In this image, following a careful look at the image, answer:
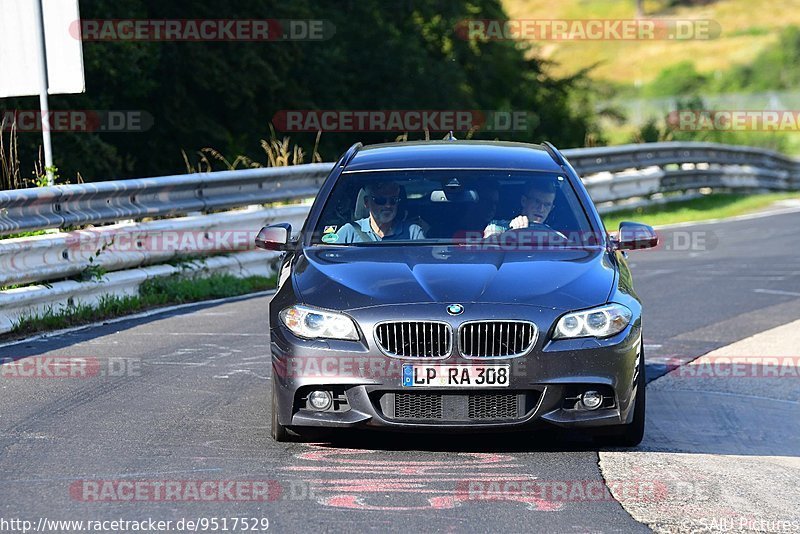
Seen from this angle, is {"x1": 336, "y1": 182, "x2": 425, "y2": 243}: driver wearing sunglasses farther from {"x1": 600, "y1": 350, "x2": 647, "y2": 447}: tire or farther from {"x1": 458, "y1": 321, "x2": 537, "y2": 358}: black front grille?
{"x1": 600, "y1": 350, "x2": 647, "y2": 447}: tire

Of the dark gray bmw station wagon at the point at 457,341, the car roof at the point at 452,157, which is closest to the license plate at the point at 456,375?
the dark gray bmw station wagon at the point at 457,341

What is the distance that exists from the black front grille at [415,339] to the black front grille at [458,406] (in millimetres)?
201

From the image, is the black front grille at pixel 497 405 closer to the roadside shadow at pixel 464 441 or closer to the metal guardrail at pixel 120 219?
the roadside shadow at pixel 464 441

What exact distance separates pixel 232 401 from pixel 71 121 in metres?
17.9

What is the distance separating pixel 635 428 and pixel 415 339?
1.27 metres

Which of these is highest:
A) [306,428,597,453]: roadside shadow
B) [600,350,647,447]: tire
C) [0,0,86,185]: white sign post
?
[0,0,86,185]: white sign post

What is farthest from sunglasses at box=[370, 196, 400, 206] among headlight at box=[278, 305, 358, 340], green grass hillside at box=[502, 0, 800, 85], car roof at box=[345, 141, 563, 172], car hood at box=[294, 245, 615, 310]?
green grass hillside at box=[502, 0, 800, 85]

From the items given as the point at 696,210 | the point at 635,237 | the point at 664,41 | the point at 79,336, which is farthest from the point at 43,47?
the point at 664,41

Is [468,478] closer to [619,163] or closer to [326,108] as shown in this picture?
[619,163]

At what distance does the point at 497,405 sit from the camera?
673 cm

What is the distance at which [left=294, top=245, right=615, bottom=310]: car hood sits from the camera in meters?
6.86

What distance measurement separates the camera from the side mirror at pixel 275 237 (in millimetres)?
7953

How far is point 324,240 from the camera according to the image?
791cm

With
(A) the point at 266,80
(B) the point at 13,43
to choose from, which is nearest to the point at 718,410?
(B) the point at 13,43
